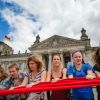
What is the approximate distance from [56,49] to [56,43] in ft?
4.74

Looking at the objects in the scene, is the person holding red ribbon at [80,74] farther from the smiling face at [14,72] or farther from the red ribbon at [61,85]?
the smiling face at [14,72]

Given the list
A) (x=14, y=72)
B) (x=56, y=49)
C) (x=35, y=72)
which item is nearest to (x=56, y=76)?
(x=35, y=72)

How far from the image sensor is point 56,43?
46.8 meters

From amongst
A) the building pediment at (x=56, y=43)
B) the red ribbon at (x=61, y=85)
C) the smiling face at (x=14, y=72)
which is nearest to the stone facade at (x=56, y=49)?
the building pediment at (x=56, y=43)

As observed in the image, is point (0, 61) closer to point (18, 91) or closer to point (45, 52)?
point (45, 52)

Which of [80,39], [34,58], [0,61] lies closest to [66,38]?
[80,39]

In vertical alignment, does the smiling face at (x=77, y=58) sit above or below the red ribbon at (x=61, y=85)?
above

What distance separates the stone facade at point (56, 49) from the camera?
44781mm

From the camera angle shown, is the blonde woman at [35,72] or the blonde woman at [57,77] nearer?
the blonde woman at [57,77]

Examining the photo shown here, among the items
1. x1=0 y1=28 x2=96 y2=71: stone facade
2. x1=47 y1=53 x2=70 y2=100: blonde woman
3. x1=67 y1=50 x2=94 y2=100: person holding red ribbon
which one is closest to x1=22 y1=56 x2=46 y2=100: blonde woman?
x1=47 y1=53 x2=70 y2=100: blonde woman

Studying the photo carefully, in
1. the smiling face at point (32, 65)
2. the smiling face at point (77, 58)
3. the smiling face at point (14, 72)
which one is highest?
→ the smiling face at point (77, 58)

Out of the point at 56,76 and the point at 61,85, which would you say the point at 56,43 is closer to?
the point at 56,76

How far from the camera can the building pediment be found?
45500 mm

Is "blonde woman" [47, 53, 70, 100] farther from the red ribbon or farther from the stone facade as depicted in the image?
the stone facade
